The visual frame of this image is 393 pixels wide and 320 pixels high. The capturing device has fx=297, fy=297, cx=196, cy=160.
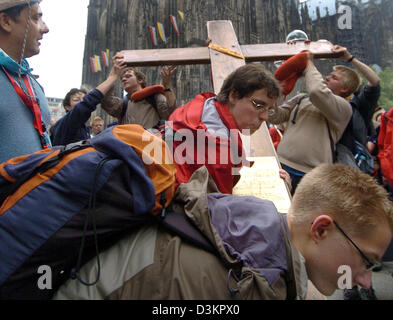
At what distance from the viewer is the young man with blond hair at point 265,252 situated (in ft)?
2.16

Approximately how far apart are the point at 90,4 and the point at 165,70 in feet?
70.9

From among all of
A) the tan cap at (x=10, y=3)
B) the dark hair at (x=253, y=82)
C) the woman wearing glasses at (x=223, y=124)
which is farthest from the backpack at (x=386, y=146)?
the tan cap at (x=10, y=3)

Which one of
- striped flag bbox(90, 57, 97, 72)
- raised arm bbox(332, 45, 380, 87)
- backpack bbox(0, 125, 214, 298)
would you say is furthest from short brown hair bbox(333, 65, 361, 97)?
striped flag bbox(90, 57, 97, 72)

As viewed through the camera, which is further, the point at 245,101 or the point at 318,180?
the point at 245,101

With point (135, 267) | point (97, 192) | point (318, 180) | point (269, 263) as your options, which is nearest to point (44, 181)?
point (97, 192)

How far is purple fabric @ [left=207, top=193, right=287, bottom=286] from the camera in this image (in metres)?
0.69

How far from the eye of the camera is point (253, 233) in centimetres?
→ 73

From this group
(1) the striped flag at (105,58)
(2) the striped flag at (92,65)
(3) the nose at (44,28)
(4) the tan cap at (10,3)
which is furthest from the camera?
(2) the striped flag at (92,65)

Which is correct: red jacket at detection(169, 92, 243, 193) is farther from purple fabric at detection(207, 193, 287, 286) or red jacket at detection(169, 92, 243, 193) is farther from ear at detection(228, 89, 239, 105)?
purple fabric at detection(207, 193, 287, 286)

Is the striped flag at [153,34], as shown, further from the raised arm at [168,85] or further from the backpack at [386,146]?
the backpack at [386,146]

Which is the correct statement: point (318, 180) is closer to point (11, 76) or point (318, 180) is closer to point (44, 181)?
point (44, 181)
